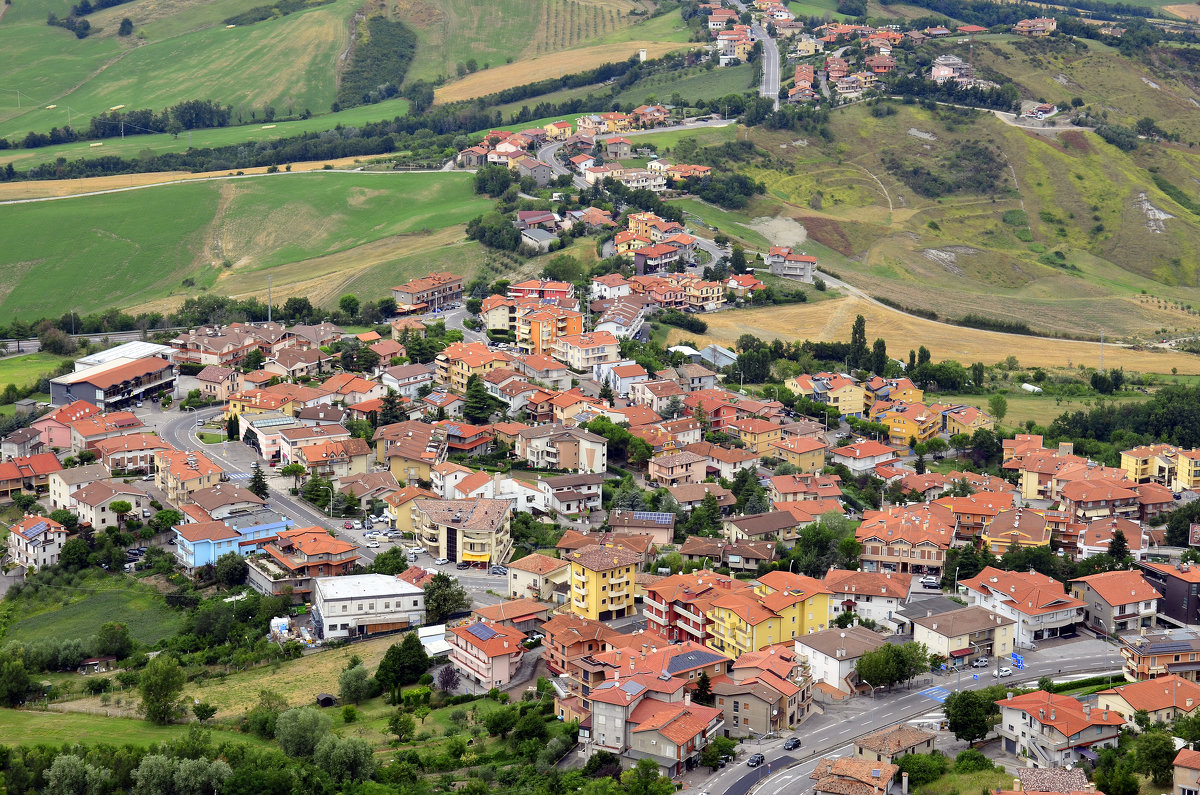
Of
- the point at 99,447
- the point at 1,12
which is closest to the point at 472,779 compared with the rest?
the point at 99,447

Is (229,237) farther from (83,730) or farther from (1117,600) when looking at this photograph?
(1117,600)

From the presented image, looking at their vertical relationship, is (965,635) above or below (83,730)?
below

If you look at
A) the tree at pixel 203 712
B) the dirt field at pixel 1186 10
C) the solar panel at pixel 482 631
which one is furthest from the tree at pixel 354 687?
the dirt field at pixel 1186 10

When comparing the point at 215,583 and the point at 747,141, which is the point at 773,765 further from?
the point at 747,141

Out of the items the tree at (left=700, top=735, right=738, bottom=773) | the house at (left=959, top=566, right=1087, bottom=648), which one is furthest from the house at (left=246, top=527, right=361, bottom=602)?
the house at (left=959, top=566, right=1087, bottom=648)

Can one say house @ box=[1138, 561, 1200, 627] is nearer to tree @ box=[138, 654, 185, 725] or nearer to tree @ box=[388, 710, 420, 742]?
tree @ box=[388, 710, 420, 742]

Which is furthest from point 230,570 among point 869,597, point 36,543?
point 869,597
